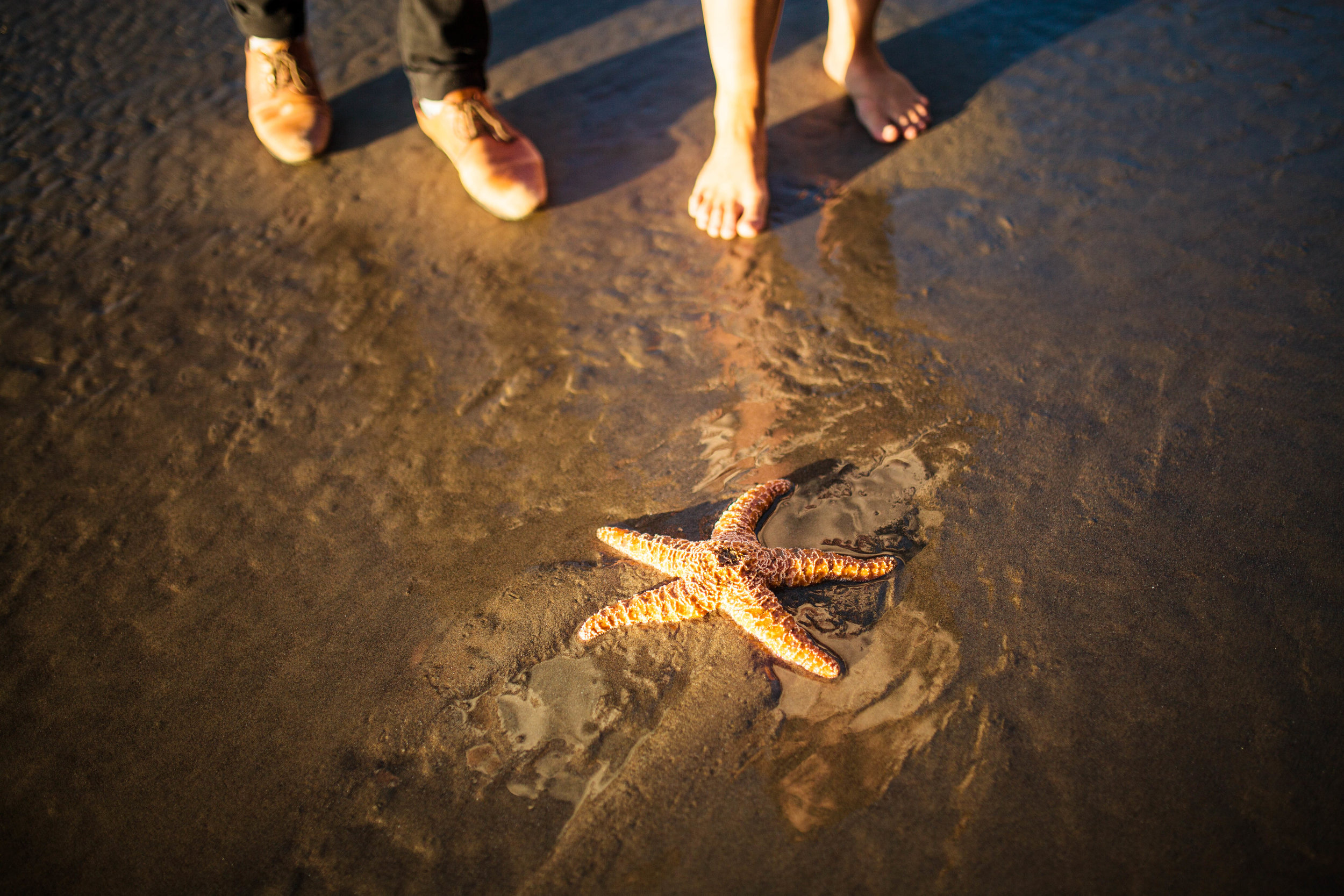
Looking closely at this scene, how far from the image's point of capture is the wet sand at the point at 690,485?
2027 millimetres

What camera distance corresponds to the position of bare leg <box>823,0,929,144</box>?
4.28 metres

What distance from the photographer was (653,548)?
8.05 feet

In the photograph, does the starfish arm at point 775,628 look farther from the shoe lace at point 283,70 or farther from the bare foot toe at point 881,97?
the shoe lace at point 283,70

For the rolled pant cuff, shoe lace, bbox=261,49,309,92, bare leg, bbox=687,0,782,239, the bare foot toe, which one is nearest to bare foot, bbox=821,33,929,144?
the bare foot toe

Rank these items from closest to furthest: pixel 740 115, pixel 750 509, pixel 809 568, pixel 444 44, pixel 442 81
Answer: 1. pixel 809 568
2. pixel 750 509
3. pixel 740 115
4. pixel 444 44
5. pixel 442 81

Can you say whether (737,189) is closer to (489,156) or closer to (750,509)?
(489,156)

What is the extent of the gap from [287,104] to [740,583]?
4135mm

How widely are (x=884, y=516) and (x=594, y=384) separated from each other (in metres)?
1.35

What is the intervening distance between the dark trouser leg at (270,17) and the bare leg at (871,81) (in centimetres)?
313

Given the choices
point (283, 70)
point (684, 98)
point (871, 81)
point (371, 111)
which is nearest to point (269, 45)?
point (283, 70)

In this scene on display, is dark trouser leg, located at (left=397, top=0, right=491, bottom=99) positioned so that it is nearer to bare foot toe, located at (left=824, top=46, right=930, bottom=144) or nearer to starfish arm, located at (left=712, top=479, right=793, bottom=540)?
bare foot toe, located at (left=824, top=46, right=930, bottom=144)

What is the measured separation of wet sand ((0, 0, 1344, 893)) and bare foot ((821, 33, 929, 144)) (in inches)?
4.4

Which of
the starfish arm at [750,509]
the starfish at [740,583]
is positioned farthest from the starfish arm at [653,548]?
the starfish arm at [750,509]

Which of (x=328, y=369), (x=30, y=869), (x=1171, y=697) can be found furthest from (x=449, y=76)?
(x=1171, y=697)
